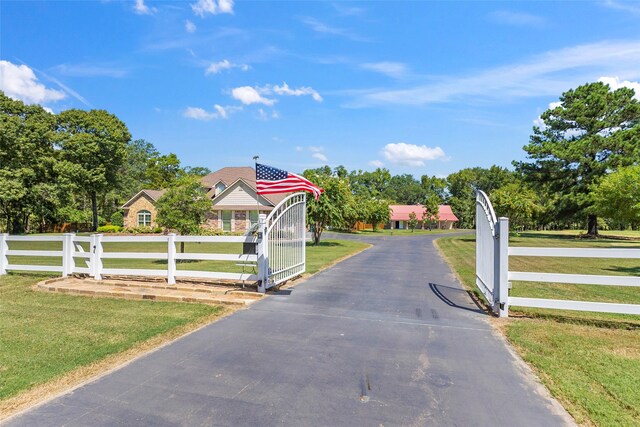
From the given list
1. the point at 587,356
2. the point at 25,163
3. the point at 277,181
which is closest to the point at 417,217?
the point at 25,163

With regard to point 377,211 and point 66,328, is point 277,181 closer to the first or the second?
point 66,328

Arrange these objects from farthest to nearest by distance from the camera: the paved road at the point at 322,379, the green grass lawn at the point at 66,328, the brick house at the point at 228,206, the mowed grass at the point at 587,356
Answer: the brick house at the point at 228,206 < the green grass lawn at the point at 66,328 < the mowed grass at the point at 587,356 < the paved road at the point at 322,379

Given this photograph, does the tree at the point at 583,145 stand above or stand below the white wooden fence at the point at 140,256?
above

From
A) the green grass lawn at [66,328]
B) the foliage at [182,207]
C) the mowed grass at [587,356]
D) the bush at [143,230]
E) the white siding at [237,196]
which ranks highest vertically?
the white siding at [237,196]

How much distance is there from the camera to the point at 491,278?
7043mm

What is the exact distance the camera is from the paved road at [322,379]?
328 centimetres

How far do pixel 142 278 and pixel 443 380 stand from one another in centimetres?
857

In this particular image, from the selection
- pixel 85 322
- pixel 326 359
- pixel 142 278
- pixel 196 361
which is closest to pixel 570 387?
pixel 326 359

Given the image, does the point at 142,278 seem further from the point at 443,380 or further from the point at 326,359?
the point at 443,380

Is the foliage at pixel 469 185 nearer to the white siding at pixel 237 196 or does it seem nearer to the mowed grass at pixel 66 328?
the white siding at pixel 237 196

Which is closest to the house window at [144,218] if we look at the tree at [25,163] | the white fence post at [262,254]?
the tree at [25,163]

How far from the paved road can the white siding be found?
31.4 metres

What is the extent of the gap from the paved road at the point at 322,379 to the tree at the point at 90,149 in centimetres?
3901

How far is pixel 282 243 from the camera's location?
9.05m
